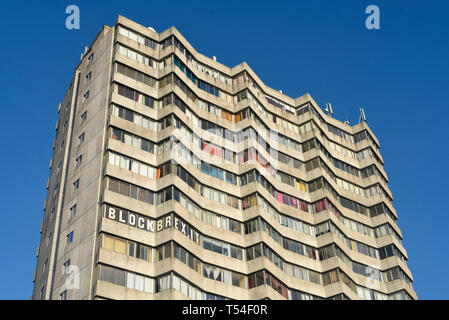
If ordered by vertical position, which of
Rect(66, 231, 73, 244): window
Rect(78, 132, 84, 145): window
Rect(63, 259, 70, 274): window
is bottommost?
Rect(63, 259, 70, 274): window

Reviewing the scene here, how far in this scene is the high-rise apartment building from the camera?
67.4m

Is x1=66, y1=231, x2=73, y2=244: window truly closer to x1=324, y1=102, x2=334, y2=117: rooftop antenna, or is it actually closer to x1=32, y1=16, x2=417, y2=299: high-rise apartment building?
x1=32, y1=16, x2=417, y2=299: high-rise apartment building

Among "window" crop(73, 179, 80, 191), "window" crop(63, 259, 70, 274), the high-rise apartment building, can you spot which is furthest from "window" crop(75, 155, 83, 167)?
"window" crop(63, 259, 70, 274)

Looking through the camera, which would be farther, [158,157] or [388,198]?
[388,198]

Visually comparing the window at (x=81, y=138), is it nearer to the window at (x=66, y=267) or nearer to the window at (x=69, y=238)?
the window at (x=69, y=238)

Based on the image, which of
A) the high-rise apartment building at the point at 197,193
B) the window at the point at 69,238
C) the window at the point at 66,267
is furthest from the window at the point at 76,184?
the window at the point at 66,267

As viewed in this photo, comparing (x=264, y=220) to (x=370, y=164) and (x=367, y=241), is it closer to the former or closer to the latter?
(x=367, y=241)

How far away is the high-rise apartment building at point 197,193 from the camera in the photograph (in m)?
67.4

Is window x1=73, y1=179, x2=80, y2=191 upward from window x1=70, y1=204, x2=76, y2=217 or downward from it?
upward

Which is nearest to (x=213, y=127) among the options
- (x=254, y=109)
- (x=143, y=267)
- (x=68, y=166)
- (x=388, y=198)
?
(x=254, y=109)

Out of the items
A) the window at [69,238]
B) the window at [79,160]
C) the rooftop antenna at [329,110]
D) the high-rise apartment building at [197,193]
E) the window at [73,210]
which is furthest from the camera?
the rooftop antenna at [329,110]

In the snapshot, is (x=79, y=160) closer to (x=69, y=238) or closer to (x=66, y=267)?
(x=69, y=238)

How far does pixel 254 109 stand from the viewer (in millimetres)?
90750
